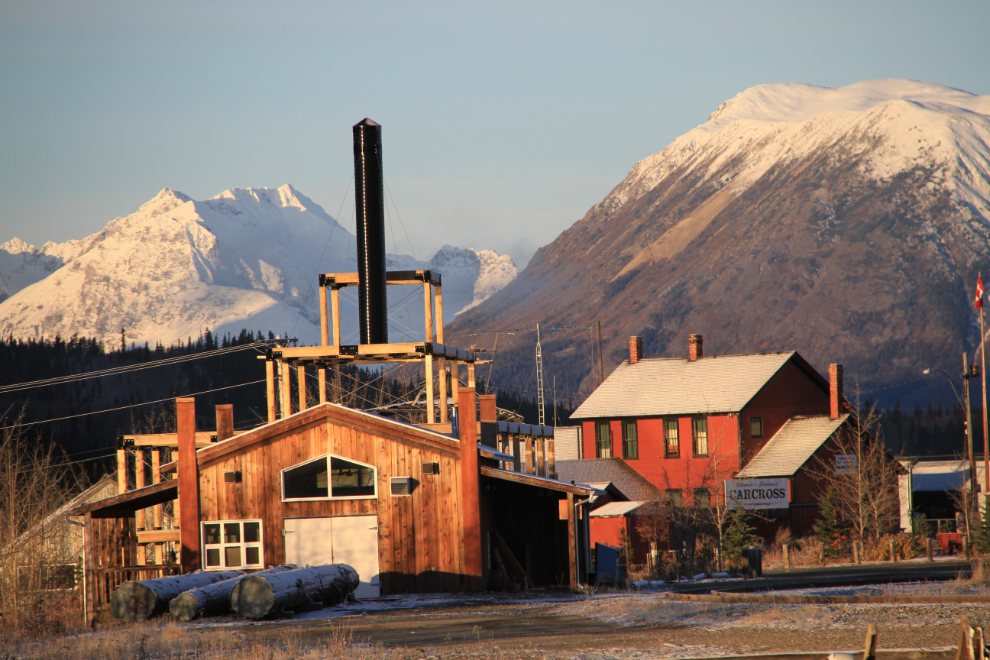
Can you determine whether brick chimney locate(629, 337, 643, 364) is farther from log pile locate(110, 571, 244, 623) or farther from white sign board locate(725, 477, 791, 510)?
log pile locate(110, 571, 244, 623)

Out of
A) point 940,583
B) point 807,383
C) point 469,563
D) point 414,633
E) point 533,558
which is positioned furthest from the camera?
point 807,383

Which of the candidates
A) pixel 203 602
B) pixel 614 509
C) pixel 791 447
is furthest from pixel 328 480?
pixel 791 447

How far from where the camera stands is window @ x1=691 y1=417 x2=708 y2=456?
6078cm

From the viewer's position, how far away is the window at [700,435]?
199 feet

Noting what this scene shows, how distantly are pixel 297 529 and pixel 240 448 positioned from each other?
107 inches

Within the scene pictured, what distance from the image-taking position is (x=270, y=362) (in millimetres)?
38500

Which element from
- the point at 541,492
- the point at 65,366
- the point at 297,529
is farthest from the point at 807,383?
the point at 65,366

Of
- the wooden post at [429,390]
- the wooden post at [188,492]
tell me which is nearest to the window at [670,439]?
the wooden post at [429,390]

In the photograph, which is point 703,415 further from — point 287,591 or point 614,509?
point 287,591

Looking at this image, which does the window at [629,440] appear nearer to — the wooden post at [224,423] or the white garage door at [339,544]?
the wooden post at [224,423]

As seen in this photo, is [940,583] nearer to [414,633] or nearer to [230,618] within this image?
[414,633]

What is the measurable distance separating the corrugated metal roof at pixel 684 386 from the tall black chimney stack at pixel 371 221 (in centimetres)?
2420

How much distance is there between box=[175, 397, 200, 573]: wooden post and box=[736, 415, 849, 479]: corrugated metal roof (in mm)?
32454

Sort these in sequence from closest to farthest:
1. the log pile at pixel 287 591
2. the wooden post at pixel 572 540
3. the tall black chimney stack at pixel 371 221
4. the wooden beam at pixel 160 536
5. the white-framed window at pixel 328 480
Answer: the log pile at pixel 287 591, the wooden post at pixel 572 540, the white-framed window at pixel 328 480, the wooden beam at pixel 160 536, the tall black chimney stack at pixel 371 221
